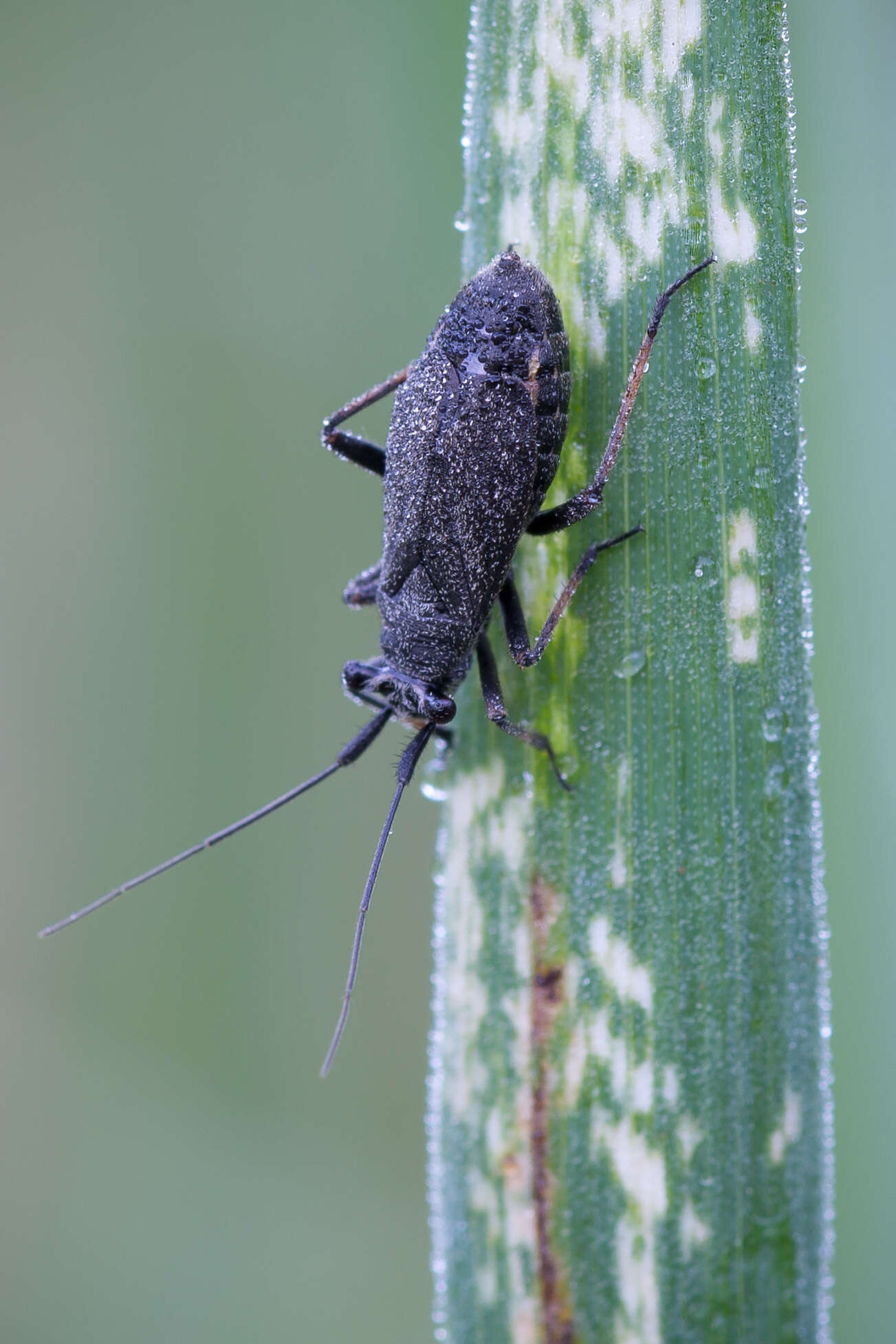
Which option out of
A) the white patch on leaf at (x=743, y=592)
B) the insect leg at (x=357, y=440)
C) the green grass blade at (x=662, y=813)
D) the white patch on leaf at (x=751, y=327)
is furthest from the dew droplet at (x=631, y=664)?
the insect leg at (x=357, y=440)

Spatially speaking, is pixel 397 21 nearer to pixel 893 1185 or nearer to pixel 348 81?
pixel 348 81

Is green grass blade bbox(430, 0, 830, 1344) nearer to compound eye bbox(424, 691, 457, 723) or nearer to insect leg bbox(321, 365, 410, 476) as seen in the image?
compound eye bbox(424, 691, 457, 723)

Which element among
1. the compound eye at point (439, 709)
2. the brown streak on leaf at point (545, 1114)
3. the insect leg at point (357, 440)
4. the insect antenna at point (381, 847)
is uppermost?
the insect leg at point (357, 440)

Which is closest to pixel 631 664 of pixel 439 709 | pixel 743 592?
pixel 743 592

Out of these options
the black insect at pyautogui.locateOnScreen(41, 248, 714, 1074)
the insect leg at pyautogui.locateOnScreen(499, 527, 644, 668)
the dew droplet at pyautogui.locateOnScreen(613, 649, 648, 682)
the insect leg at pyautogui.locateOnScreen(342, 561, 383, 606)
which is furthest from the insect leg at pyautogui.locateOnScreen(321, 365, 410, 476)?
the dew droplet at pyautogui.locateOnScreen(613, 649, 648, 682)

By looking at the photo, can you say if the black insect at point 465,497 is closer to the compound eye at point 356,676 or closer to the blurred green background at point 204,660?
Answer: the compound eye at point 356,676
